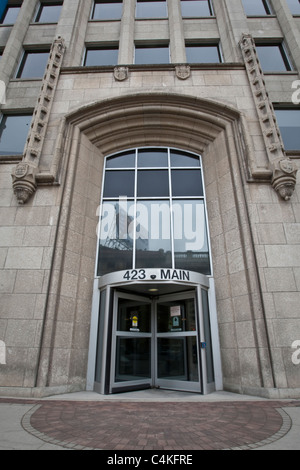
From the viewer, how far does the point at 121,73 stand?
1054 cm

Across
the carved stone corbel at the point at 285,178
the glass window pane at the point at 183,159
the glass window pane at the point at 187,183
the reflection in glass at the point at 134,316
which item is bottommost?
the reflection in glass at the point at 134,316

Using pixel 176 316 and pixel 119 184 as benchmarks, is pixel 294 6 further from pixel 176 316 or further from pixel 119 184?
pixel 176 316

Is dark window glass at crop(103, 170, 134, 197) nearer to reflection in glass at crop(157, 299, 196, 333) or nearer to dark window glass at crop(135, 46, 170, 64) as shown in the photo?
reflection in glass at crop(157, 299, 196, 333)

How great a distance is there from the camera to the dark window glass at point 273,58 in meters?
11.9

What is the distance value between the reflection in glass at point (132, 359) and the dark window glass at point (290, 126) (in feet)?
29.2

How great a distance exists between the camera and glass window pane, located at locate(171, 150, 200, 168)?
34.1 ft

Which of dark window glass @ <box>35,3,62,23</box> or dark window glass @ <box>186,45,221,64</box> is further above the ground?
dark window glass @ <box>35,3,62,23</box>

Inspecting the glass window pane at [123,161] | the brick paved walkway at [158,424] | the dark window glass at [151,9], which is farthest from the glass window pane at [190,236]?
the dark window glass at [151,9]

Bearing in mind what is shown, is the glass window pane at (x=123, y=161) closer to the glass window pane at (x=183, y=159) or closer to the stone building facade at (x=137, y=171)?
the stone building facade at (x=137, y=171)

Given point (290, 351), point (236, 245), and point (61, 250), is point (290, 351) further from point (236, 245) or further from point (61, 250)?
point (61, 250)

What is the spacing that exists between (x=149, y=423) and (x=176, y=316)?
12.9 ft

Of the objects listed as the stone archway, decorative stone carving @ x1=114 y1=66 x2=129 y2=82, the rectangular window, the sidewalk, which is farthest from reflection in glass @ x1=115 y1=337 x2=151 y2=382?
the rectangular window

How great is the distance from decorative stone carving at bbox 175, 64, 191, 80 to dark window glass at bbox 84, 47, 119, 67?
12.5ft

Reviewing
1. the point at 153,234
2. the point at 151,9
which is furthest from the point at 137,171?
the point at 151,9
